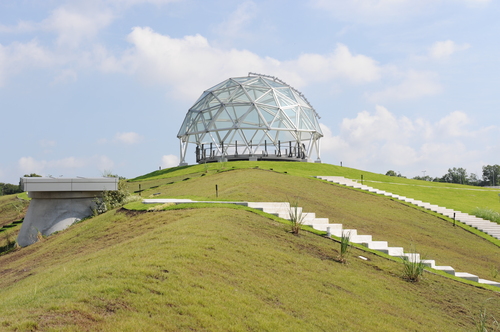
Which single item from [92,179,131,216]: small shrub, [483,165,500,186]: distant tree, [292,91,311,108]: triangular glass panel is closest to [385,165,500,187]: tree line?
[483,165,500,186]: distant tree

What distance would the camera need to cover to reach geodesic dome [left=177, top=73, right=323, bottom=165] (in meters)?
56.3

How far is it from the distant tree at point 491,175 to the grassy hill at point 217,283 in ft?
287

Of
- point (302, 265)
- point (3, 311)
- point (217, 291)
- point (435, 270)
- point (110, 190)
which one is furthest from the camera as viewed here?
point (110, 190)

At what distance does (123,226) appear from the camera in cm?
1784

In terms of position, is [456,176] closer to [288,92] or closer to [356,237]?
[288,92]

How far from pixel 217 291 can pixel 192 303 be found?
85 cm

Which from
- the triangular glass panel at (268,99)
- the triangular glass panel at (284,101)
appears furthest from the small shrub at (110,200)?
the triangular glass panel at (284,101)

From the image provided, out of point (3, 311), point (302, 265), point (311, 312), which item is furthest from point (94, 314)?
point (302, 265)

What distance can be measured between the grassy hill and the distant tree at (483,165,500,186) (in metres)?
87.4

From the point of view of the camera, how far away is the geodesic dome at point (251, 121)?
5631 centimetres

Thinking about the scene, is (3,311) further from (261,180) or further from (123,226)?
(261,180)

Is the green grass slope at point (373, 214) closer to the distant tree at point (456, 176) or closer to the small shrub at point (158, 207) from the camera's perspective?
the small shrub at point (158, 207)

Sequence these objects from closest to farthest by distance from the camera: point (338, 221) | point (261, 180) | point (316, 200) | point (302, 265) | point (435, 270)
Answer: point (302, 265)
point (435, 270)
point (338, 221)
point (316, 200)
point (261, 180)

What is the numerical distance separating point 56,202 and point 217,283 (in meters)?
18.8
